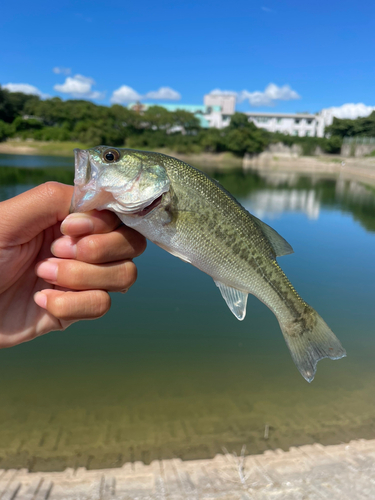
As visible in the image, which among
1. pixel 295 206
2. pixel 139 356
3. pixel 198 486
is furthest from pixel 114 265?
pixel 295 206

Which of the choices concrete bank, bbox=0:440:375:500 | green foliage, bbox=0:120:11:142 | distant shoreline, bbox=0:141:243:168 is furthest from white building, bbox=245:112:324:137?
concrete bank, bbox=0:440:375:500

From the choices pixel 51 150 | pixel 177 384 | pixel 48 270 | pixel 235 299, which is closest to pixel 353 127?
pixel 51 150

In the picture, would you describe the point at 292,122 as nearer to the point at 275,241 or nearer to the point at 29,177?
the point at 29,177

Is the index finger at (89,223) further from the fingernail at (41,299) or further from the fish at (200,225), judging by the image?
the fingernail at (41,299)

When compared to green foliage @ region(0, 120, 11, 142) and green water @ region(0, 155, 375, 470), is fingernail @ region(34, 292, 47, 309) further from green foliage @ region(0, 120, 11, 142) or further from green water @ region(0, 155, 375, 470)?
green foliage @ region(0, 120, 11, 142)

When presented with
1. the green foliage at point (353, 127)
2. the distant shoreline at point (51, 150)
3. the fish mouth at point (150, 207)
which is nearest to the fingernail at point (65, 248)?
the fish mouth at point (150, 207)

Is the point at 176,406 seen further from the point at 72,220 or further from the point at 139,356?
the point at 72,220
